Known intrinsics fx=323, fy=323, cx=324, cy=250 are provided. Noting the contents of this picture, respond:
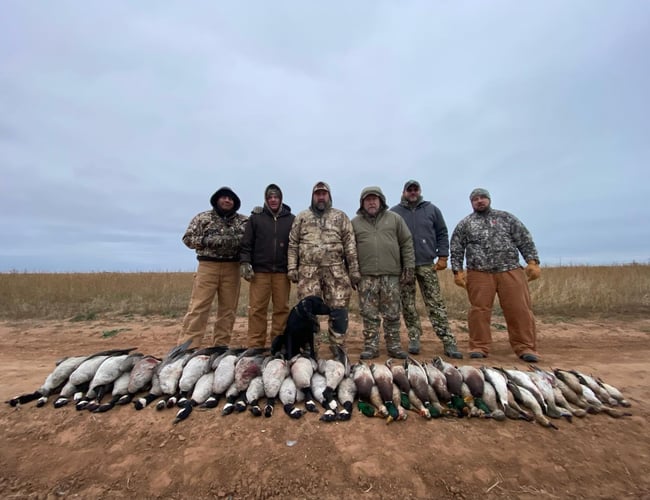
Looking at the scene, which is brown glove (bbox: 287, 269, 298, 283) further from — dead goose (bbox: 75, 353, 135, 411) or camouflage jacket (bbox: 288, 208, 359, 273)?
dead goose (bbox: 75, 353, 135, 411)

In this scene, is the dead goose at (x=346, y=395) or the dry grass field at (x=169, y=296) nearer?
the dead goose at (x=346, y=395)

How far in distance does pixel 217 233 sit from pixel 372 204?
2.49m

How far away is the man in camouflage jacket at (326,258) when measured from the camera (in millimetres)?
4672

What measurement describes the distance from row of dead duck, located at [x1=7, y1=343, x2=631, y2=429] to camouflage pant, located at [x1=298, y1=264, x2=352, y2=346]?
0.88 m

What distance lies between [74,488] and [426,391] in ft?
10.5

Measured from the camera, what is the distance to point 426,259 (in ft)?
17.3

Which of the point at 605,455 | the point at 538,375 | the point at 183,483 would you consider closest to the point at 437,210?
the point at 538,375

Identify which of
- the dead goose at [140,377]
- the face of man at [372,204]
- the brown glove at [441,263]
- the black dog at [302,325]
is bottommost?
the dead goose at [140,377]

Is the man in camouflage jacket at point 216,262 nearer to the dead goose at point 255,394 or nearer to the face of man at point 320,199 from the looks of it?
the face of man at point 320,199

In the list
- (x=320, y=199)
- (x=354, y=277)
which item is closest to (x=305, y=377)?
(x=354, y=277)

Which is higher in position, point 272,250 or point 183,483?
point 272,250

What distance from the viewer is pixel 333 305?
467cm

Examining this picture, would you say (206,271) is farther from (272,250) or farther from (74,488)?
(74,488)

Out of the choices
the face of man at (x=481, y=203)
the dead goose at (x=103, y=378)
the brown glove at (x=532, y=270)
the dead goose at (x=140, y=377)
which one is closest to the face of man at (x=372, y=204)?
the face of man at (x=481, y=203)
